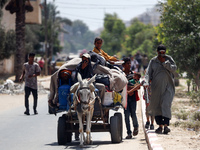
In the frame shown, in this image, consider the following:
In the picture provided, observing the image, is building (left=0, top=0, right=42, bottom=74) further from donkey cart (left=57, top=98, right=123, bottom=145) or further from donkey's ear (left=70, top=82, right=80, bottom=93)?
donkey's ear (left=70, top=82, right=80, bottom=93)

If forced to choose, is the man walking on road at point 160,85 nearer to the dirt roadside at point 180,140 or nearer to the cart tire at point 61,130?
the dirt roadside at point 180,140

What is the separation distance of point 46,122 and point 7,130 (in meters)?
2.05

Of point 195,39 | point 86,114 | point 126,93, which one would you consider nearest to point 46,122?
point 126,93

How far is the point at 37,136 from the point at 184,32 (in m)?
12.0

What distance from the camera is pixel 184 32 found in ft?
73.1

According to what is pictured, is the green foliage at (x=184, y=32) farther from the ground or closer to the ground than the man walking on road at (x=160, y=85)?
farther from the ground

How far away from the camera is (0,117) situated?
16266mm

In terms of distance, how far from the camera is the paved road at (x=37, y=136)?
1038cm

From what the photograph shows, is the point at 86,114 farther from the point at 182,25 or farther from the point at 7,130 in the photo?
the point at 182,25

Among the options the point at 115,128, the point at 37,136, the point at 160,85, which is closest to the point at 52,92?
the point at 115,128

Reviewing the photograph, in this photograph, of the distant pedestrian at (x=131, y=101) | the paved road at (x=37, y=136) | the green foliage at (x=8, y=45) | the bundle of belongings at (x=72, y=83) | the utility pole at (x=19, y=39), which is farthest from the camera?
the green foliage at (x=8, y=45)

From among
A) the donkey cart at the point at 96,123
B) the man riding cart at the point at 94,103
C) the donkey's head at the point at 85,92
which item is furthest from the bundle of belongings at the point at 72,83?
the donkey's head at the point at 85,92

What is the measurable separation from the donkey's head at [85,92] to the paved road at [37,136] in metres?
1.00

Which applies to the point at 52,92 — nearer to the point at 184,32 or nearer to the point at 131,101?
the point at 131,101
